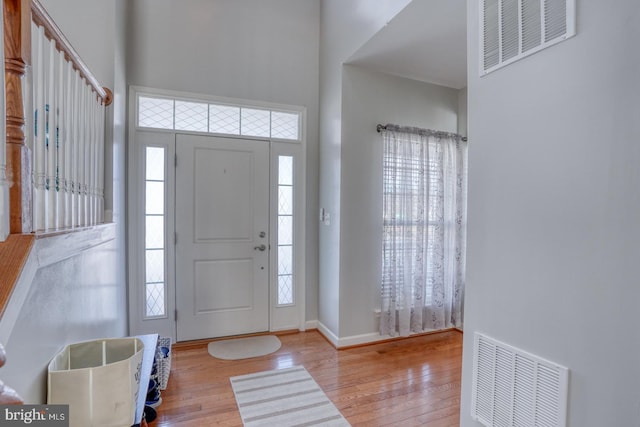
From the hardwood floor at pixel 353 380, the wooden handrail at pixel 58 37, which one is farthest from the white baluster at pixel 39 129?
the hardwood floor at pixel 353 380

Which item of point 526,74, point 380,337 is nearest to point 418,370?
point 380,337

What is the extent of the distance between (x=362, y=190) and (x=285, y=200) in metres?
0.87

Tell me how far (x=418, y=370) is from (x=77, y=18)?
151 inches

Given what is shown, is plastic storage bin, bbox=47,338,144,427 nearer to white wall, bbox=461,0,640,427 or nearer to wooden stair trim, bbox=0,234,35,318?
wooden stair trim, bbox=0,234,35,318

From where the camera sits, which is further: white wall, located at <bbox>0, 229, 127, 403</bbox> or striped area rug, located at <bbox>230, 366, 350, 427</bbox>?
striped area rug, located at <bbox>230, 366, 350, 427</bbox>

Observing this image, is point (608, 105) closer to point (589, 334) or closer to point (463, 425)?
point (589, 334)

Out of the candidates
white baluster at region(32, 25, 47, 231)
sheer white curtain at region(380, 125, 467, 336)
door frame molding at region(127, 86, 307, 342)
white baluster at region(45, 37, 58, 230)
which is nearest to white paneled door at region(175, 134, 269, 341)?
door frame molding at region(127, 86, 307, 342)

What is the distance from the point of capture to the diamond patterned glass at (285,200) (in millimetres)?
3300

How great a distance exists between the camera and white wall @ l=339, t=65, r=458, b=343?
2.94m

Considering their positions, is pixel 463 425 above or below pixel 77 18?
below

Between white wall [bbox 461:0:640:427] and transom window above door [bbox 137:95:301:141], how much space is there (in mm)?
2145

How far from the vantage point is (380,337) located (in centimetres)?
312

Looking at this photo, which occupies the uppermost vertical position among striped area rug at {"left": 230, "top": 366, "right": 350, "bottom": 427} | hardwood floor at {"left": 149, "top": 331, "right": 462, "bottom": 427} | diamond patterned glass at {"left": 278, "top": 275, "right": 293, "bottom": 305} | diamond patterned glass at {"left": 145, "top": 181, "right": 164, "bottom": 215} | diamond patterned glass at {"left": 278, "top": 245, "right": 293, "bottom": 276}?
diamond patterned glass at {"left": 145, "top": 181, "right": 164, "bottom": 215}

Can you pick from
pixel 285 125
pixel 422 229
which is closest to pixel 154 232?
pixel 285 125
